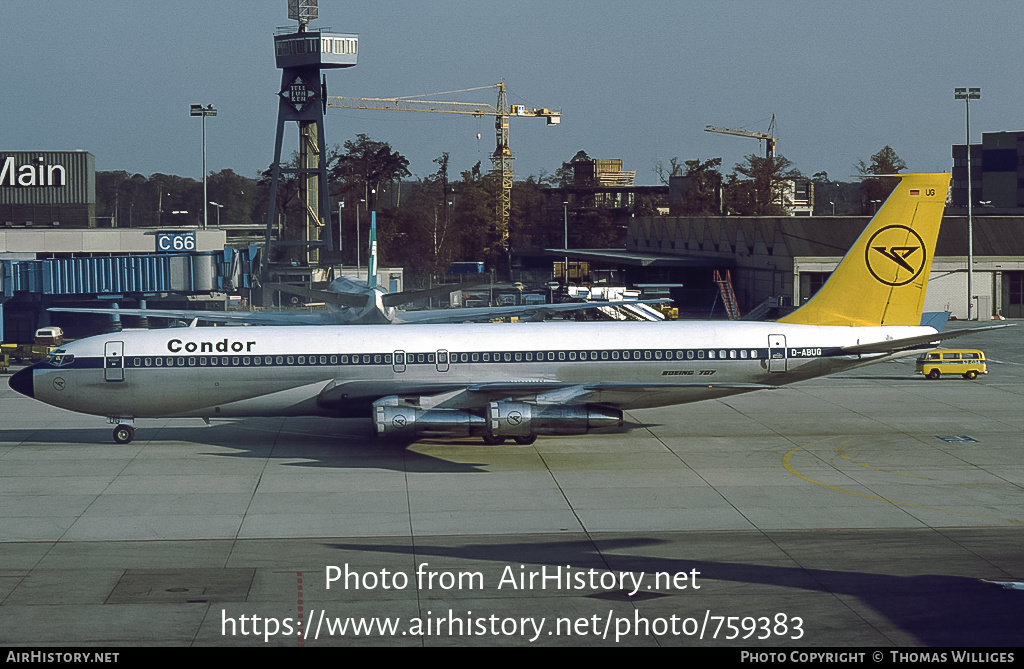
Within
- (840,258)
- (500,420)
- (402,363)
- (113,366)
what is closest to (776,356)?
(500,420)

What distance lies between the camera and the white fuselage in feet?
114

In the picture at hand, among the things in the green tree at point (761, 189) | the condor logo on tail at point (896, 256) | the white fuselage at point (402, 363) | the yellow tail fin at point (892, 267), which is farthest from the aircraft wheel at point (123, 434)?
the green tree at point (761, 189)

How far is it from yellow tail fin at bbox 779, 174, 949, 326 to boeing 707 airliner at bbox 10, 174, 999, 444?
49mm

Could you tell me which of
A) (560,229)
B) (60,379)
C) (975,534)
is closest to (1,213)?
(60,379)

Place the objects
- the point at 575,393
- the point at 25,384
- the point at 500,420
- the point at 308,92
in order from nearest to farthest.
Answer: the point at 500,420 → the point at 575,393 → the point at 25,384 → the point at 308,92

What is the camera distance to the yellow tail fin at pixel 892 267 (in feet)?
121

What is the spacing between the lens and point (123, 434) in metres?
36.3

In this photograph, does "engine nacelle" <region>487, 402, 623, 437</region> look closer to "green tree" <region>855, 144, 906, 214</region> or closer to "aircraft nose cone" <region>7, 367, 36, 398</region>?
"aircraft nose cone" <region>7, 367, 36, 398</region>

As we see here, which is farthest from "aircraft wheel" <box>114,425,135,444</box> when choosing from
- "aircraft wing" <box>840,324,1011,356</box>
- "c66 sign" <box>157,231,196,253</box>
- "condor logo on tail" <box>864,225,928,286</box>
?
"c66 sign" <box>157,231,196,253</box>

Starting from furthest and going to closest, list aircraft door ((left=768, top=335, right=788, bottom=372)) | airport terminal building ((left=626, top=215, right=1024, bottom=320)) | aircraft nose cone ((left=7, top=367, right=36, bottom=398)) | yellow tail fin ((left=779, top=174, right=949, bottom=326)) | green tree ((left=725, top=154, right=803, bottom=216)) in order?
green tree ((left=725, top=154, right=803, bottom=216)) < airport terminal building ((left=626, top=215, right=1024, bottom=320)) < yellow tail fin ((left=779, top=174, right=949, bottom=326)) < aircraft door ((left=768, top=335, right=788, bottom=372)) < aircraft nose cone ((left=7, top=367, right=36, bottom=398))

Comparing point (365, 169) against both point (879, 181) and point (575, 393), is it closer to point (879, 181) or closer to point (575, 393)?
point (879, 181)

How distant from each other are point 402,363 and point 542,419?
18.2 ft

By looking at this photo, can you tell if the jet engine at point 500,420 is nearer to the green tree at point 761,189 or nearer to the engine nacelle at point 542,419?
the engine nacelle at point 542,419

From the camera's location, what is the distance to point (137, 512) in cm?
2728
